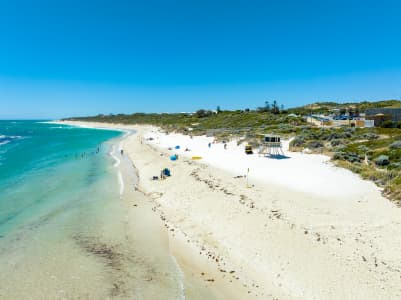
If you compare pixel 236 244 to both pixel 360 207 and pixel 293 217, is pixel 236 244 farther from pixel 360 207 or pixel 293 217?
pixel 360 207


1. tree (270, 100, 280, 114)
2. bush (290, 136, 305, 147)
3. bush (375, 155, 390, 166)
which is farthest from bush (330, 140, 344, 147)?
tree (270, 100, 280, 114)

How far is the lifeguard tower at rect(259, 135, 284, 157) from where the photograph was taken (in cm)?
2612

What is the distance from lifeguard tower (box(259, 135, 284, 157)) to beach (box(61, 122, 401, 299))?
6459mm

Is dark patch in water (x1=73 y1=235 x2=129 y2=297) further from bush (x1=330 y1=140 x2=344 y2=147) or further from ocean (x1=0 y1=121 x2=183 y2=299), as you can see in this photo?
bush (x1=330 y1=140 x2=344 y2=147)

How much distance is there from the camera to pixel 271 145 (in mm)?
26484

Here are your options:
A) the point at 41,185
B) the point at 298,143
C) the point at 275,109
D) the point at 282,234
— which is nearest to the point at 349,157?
the point at 298,143

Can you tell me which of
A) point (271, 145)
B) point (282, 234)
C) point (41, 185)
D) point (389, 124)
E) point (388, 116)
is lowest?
point (41, 185)

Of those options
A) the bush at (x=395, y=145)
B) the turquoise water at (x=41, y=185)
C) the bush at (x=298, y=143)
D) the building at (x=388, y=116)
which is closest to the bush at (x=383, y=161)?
the bush at (x=395, y=145)

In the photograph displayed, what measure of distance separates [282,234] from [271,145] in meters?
16.5

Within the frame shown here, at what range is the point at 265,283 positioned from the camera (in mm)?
8445

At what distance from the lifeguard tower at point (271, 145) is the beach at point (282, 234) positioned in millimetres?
6459

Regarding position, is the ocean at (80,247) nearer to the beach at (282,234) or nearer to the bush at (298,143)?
the beach at (282,234)

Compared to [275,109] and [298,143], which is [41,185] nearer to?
[298,143]

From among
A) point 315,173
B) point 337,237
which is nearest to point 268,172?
point 315,173
